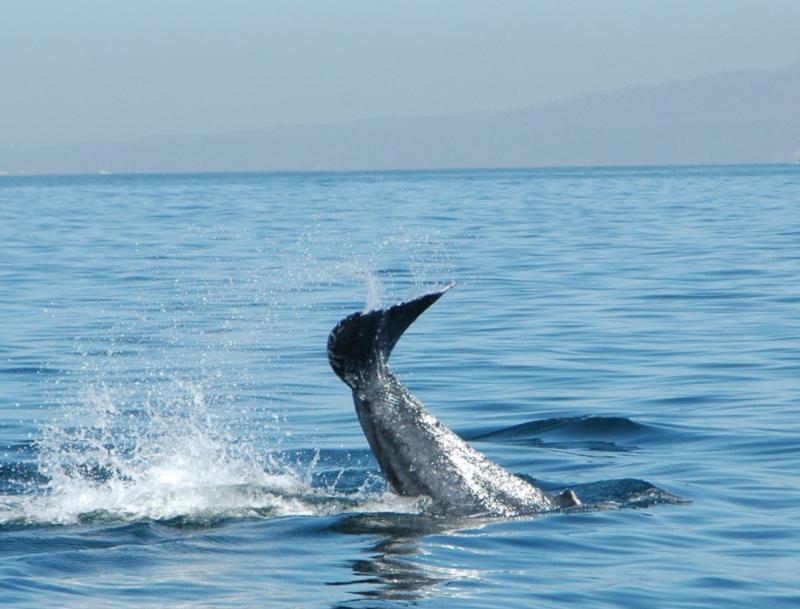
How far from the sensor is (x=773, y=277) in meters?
26.0

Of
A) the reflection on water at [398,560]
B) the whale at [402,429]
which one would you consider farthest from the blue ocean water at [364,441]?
the whale at [402,429]

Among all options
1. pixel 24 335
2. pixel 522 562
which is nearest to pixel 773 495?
pixel 522 562

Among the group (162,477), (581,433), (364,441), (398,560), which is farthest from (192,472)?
(581,433)

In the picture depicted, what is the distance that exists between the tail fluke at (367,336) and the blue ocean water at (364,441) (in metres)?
0.28

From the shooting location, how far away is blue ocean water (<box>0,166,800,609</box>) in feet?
28.3

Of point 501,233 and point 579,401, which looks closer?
point 579,401

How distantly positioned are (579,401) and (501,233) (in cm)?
2431

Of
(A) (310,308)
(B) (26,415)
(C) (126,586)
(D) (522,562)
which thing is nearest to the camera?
(C) (126,586)

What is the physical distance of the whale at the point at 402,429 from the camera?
9586 millimetres

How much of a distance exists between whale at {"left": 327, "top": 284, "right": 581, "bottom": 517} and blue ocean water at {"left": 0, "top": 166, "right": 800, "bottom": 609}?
166 millimetres

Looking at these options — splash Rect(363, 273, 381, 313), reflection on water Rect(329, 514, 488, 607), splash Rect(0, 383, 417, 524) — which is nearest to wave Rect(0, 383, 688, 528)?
splash Rect(0, 383, 417, 524)

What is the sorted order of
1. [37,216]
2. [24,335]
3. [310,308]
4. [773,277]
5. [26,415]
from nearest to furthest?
[26,415]
[24,335]
[310,308]
[773,277]
[37,216]

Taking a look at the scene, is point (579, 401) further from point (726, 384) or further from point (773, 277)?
point (773, 277)

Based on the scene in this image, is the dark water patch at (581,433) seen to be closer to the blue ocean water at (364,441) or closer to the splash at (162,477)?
the blue ocean water at (364,441)
